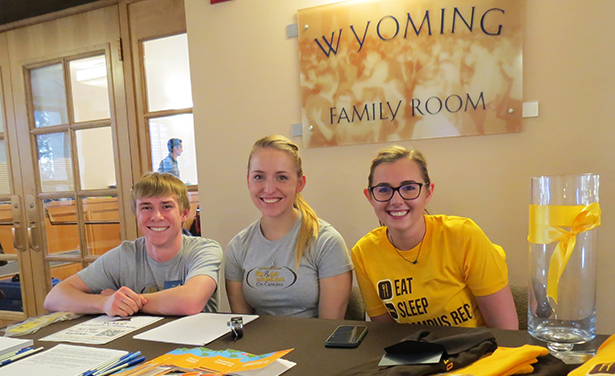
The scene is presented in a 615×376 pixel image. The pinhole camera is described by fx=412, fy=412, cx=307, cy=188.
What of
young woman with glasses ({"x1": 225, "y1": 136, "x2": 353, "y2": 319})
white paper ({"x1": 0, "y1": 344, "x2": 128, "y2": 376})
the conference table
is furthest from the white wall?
white paper ({"x1": 0, "y1": 344, "x2": 128, "y2": 376})

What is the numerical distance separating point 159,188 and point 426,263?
1005 millimetres

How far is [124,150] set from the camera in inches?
104

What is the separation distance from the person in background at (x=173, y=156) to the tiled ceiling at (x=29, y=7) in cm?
105

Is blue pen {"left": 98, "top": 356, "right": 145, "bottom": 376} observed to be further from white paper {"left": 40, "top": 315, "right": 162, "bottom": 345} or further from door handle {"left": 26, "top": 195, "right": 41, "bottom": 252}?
door handle {"left": 26, "top": 195, "right": 41, "bottom": 252}

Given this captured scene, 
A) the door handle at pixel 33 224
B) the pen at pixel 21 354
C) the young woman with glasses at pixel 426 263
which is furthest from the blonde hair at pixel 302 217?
the door handle at pixel 33 224

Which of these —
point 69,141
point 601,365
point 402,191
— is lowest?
point 601,365

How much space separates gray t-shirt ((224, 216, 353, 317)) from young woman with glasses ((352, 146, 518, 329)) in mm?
185

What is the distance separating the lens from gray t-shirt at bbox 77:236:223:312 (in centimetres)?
153

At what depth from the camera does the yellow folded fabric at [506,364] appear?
0.70m

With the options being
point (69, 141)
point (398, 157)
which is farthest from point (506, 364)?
point (69, 141)

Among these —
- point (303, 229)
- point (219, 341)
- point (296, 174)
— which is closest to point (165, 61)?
point (296, 174)

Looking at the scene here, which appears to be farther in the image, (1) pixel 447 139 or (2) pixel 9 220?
(2) pixel 9 220

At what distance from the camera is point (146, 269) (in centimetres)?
158

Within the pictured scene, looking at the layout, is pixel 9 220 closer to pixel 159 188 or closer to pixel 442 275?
pixel 159 188
